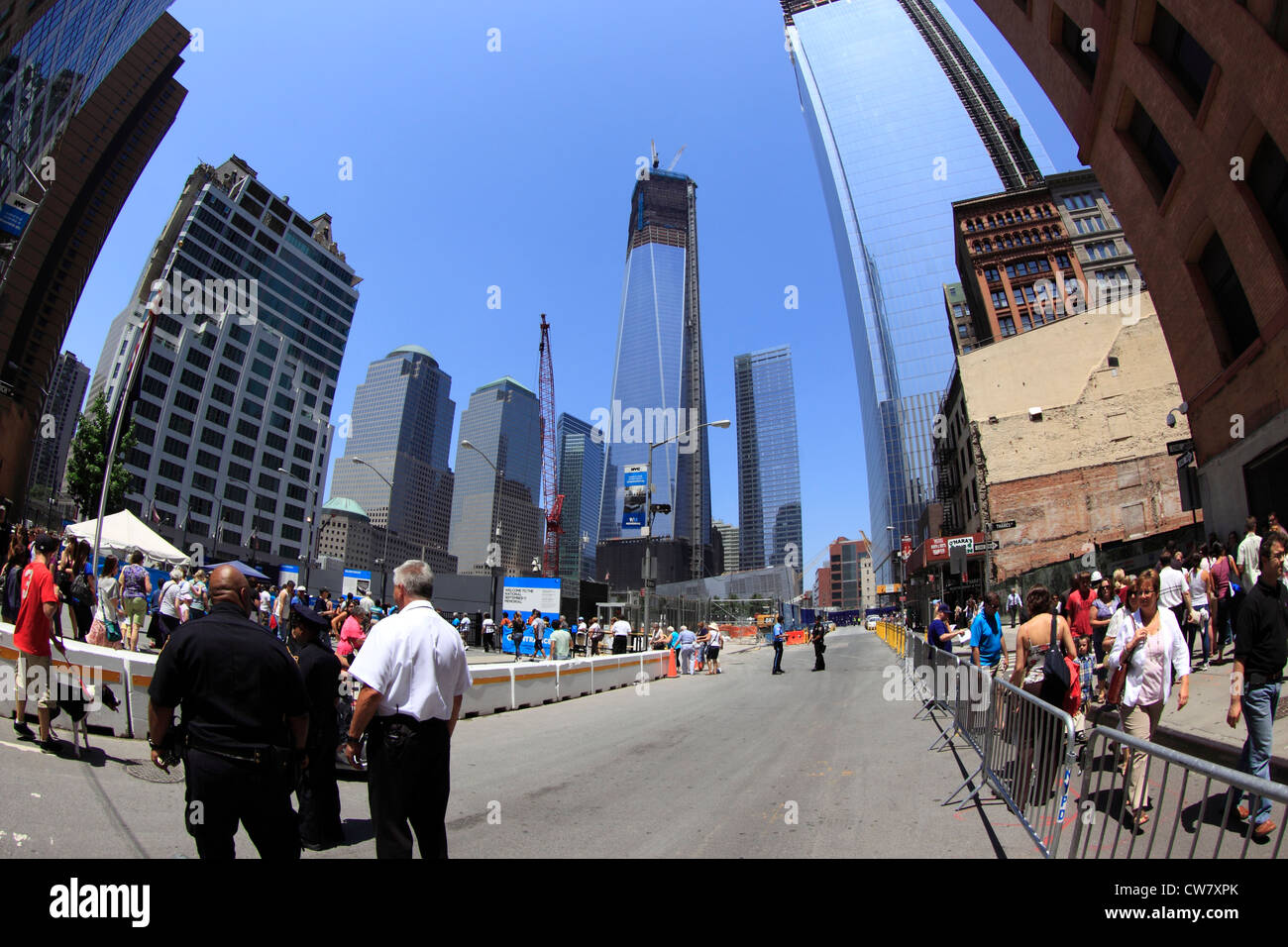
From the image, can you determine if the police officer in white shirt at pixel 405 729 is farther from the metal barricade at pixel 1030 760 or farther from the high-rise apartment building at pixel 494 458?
the high-rise apartment building at pixel 494 458

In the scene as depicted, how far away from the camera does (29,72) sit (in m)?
41.8

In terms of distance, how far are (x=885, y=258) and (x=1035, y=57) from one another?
441 feet

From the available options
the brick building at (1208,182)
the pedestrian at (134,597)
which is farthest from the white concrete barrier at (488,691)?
the brick building at (1208,182)

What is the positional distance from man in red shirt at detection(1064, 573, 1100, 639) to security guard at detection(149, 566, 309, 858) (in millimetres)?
11829

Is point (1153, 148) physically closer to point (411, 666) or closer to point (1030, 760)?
point (1030, 760)

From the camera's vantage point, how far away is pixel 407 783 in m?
3.16

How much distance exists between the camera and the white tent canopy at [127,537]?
59.8 feet

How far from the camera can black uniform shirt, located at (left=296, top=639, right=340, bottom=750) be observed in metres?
4.74

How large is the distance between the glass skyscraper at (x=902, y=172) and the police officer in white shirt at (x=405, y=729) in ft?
480

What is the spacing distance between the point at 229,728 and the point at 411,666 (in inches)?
33.6

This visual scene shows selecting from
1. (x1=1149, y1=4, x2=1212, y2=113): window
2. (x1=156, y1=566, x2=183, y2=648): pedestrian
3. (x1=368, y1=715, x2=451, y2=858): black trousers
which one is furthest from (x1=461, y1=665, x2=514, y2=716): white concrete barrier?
(x1=1149, y1=4, x2=1212, y2=113): window
